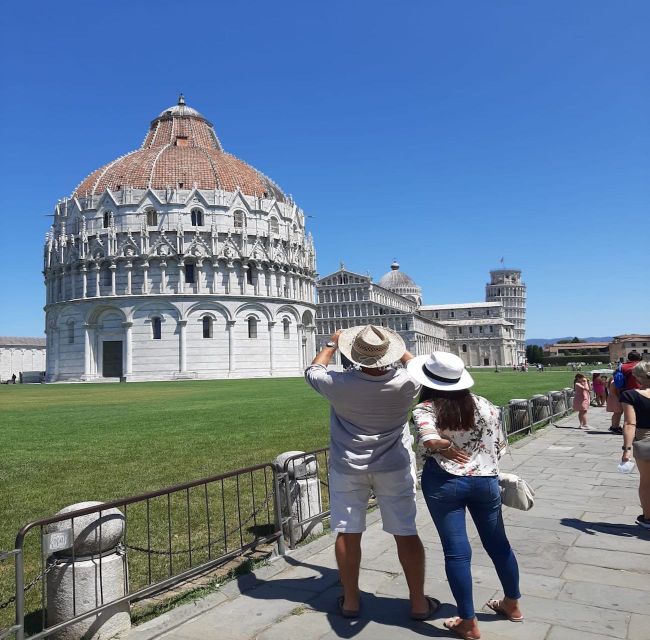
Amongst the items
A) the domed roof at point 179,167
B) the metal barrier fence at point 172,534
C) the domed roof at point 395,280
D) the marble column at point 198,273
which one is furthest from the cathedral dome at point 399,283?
the metal barrier fence at point 172,534

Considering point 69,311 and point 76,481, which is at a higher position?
point 69,311

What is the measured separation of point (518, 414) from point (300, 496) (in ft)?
34.8

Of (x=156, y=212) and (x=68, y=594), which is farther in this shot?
(x=156, y=212)

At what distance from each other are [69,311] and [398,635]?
64712mm

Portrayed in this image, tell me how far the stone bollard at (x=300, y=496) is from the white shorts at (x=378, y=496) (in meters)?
2.16

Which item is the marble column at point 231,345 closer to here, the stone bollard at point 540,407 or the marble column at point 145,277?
the marble column at point 145,277

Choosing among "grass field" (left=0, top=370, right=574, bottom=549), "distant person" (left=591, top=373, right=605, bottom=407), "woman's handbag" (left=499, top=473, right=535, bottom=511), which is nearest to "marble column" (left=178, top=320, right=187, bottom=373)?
"grass field" (left=0, top=370, right=574, bottom=549)

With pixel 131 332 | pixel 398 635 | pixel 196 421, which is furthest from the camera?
pixel 131 332

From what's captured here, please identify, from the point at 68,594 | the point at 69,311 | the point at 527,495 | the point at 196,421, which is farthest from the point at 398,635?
the point at 69,311

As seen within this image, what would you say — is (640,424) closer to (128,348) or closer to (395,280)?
(128,348)

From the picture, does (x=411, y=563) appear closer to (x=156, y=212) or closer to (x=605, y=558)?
(x=605, y=558)

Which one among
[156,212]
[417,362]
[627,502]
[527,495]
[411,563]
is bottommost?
[627,502]

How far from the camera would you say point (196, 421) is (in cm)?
1927

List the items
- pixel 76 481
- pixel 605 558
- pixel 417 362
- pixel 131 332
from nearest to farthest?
pixel 417 362, pixel 605 558, pixel 76 481, pixel 131 332
